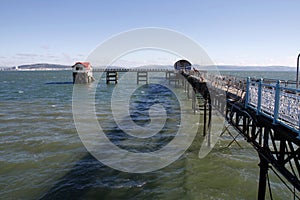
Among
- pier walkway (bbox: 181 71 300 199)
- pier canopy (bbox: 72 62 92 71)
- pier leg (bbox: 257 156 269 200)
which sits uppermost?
pier canopy (bbox: 72 62 92 71)

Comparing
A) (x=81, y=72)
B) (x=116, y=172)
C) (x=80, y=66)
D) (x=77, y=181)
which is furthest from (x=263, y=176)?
(x=81, y=72)

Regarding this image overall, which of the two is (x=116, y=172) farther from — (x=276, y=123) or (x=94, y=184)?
(x=276, y=123)

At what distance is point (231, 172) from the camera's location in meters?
12.4

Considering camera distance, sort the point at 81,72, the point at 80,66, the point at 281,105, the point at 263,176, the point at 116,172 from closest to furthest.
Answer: the point at 281,105 < the point at 263,176 < the point at 116,172 < the point at 80,66 < the point at 81,72

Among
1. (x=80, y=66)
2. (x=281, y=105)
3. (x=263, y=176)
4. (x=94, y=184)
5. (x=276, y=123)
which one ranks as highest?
(x=80, y=66)

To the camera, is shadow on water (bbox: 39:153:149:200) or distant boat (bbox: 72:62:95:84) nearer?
shadow on water (bbox: 39:153:149:200)

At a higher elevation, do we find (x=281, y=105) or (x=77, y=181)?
(x=281, y=105)

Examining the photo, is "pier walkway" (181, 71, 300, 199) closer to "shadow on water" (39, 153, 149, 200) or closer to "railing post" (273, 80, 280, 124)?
"railing post" (273, 80, 280, 124)

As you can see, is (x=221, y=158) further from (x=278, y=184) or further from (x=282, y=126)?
(x=282, y=126)

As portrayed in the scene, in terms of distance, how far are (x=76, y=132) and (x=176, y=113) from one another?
35.4ft

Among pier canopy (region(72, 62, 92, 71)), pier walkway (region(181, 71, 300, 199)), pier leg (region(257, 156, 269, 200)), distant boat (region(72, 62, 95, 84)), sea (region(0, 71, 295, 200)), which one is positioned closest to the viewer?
pier walkway (region(181, 71, 300, 199))

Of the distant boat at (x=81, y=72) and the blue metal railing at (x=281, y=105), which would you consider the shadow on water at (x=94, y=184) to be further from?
the distant boat at (x=81, y=72)

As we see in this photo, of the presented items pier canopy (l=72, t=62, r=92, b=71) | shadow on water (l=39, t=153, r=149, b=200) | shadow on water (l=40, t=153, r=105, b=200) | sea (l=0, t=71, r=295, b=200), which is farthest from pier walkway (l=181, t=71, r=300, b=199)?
pier canopy (l=72, t=62, r=92, b=71)

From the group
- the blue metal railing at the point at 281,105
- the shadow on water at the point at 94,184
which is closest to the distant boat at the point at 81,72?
the shadow on water at the point at 94,184
